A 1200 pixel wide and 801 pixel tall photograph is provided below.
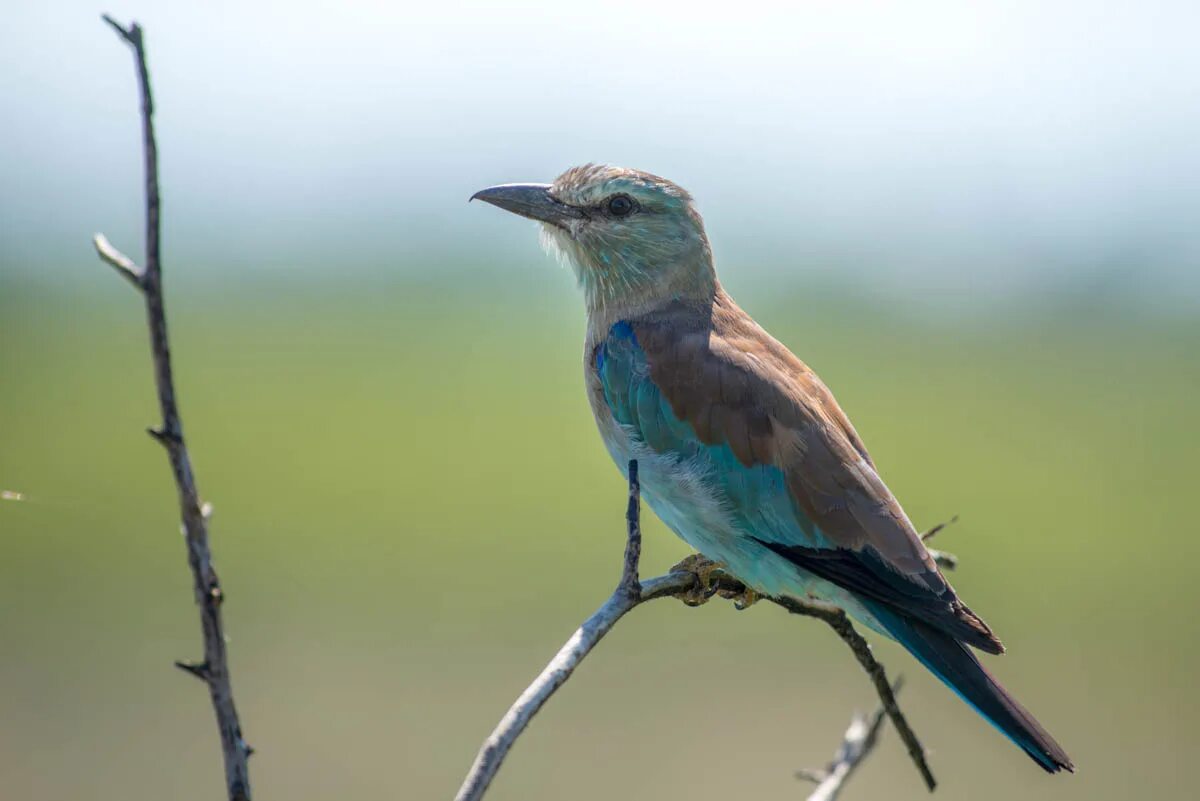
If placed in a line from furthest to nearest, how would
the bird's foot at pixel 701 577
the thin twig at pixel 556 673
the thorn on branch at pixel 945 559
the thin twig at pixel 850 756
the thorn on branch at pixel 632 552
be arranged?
the bird's foot at pixel 701 577
the thorn on branch at pixel 945 559
the thin twig at pixel 850 756
the thorn on branch at pixel 632 552
the thin twig at pixel 556 673

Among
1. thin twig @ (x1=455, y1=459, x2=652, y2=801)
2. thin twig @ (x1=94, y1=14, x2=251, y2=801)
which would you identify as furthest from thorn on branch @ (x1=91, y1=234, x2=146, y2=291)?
thin twig @ (x1=455, y1=459, x2=652, y2=801)

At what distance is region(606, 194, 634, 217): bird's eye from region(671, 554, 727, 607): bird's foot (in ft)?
3.92

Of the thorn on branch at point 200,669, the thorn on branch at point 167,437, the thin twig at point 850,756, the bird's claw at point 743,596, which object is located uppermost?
the thorn on branch at point 167,437

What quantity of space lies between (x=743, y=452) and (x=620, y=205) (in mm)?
1124

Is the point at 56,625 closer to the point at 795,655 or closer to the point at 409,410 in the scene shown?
the point at 795,655

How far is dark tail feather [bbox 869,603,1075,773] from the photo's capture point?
9.98 ft

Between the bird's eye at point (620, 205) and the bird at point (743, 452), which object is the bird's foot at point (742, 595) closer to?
the bird at point (743, 452)

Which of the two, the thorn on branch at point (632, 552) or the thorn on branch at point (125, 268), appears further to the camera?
the thorn on branch at point (632, 552)

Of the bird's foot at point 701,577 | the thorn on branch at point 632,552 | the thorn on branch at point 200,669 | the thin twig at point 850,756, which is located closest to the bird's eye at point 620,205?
the bird's foot at point 701,577

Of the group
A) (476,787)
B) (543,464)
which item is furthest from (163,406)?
(543,464)

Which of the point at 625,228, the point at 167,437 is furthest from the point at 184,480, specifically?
the point at 625,228

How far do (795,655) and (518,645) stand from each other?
2.85 metres

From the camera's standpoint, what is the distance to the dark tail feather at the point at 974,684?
9.98ft

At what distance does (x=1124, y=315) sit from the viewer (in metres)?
33.5
